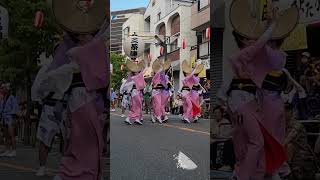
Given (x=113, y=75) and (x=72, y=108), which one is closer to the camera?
(x=72, y=108)

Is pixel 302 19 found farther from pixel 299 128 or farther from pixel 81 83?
pixel 81 83

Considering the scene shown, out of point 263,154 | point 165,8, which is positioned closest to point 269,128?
point 263,154

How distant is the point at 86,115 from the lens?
383cm

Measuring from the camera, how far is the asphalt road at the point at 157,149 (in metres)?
3.98

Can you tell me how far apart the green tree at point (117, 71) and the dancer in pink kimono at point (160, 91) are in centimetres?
25

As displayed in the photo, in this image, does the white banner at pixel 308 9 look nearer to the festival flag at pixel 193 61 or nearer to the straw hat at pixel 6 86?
the festival flag at pixel 193 61

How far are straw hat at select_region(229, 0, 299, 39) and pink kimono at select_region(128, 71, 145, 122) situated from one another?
0.84 metres

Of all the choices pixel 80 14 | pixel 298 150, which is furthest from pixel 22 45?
pixel 298 150

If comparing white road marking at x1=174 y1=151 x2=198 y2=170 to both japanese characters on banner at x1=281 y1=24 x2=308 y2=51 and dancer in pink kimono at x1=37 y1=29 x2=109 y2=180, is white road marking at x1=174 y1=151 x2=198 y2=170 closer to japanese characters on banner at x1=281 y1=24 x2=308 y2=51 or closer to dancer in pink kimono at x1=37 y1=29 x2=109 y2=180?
dancer in pink kimono at x1=37 y1=29 x2=109 y2=180

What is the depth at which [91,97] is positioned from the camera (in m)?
3.84

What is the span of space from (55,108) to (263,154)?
64.4 inches

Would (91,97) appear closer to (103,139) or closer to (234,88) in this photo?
(103,139)

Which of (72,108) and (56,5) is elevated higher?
(56,5)

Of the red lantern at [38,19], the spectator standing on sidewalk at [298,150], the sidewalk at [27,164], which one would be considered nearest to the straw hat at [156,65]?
the sidewalk at [27,164]
